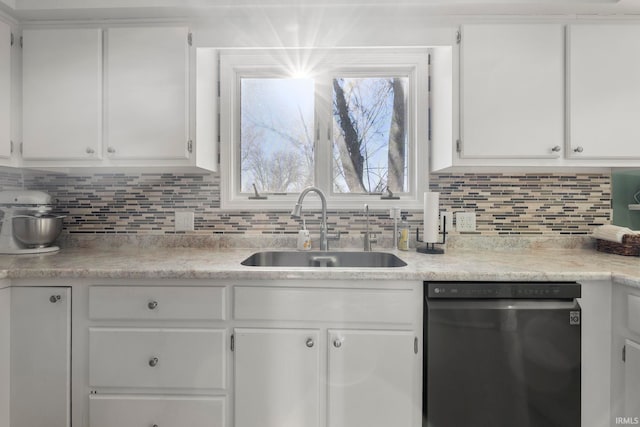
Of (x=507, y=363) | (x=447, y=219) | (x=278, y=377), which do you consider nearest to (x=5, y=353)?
(x=278, y=377)

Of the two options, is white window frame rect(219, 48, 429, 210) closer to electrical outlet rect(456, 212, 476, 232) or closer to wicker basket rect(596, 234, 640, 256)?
electrical outlet rect(456, 212, 476, 232)

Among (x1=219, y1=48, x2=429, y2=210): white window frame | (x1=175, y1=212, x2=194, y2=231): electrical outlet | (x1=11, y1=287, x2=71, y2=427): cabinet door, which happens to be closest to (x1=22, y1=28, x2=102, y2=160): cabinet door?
(x1=175, y1=212, x2=194, y2=231): electrical outlet

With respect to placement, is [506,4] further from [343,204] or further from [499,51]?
[343,204]

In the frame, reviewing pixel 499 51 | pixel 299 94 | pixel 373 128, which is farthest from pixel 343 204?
pixel 499 51

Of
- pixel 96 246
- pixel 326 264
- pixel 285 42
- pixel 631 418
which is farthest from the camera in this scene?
pixel 96 246

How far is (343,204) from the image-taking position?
1938mm

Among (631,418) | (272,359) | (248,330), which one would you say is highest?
(248,330)

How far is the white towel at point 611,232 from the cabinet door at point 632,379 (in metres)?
0.70

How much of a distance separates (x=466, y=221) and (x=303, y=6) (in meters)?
1.52

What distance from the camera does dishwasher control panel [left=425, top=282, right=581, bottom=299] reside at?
4.00 feet

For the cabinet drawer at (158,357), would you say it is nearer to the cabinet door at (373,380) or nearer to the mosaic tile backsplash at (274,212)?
the cabinet door at (373,380)

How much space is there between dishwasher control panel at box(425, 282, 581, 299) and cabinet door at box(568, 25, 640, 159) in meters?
0.76

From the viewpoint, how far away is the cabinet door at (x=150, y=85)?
161cm

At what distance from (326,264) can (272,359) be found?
0.65 metres
